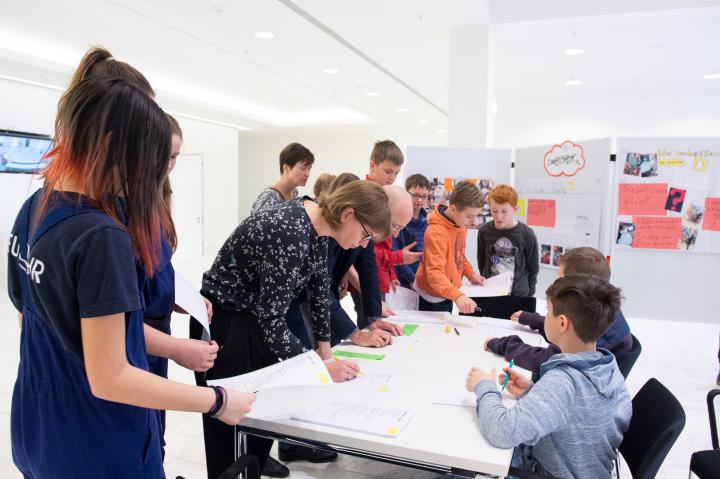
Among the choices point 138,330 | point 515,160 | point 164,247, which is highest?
point 515,160

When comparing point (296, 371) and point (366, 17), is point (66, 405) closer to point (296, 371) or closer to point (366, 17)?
point (296, 371)

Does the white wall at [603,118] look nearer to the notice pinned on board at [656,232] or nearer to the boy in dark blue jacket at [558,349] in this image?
the notice pinned on board at [656,232]

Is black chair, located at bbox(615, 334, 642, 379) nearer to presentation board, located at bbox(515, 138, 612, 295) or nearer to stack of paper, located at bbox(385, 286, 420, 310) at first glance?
stack of paper, located at bbox(385, 286, 420, 310)

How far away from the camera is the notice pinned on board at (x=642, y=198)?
155 inches

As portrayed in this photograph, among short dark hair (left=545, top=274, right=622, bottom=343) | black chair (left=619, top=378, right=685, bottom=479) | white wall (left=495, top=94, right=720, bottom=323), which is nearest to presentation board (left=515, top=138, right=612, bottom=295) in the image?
black chair (left=619, top=378, right=685, bottom=479)

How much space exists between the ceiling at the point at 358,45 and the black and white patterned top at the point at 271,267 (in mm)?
3374

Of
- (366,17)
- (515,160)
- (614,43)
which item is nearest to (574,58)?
(614,43)

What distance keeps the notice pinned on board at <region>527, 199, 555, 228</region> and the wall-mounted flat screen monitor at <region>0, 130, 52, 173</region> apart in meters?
6.42

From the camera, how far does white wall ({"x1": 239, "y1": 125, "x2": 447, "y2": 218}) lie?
1353 cm

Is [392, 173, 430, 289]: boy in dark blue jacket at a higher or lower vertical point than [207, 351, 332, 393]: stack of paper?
higher

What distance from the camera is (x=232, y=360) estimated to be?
64.8 inches

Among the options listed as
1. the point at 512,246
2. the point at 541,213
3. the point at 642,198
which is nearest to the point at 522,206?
the point at 541,213

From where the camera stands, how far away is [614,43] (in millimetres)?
5758

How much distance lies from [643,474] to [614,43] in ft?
18.6
